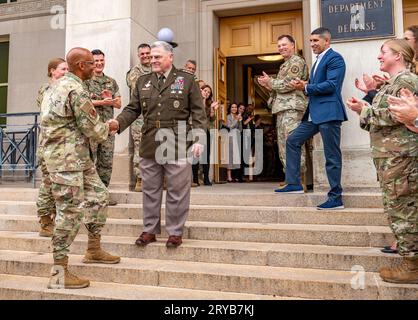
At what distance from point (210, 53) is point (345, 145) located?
4.68 meters

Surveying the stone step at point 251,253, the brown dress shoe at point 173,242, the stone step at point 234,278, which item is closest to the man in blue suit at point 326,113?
the stone step at point 251,253

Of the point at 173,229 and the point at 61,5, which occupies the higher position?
the point at 61,5

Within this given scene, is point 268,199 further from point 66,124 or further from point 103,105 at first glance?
point 66,124

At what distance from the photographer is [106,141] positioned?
550cm

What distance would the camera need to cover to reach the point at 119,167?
6523mm

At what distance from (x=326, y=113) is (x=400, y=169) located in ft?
6.03

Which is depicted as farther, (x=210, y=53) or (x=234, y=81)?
(x=234, y=81)

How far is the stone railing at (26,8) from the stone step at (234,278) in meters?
8.11

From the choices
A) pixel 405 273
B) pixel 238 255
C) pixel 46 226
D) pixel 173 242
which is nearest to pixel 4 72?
pixel 46 226

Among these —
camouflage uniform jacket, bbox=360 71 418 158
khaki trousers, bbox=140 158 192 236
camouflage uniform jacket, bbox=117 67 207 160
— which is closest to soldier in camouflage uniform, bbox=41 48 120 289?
camouflage uniform jacket, bbox=117 67 207 160
